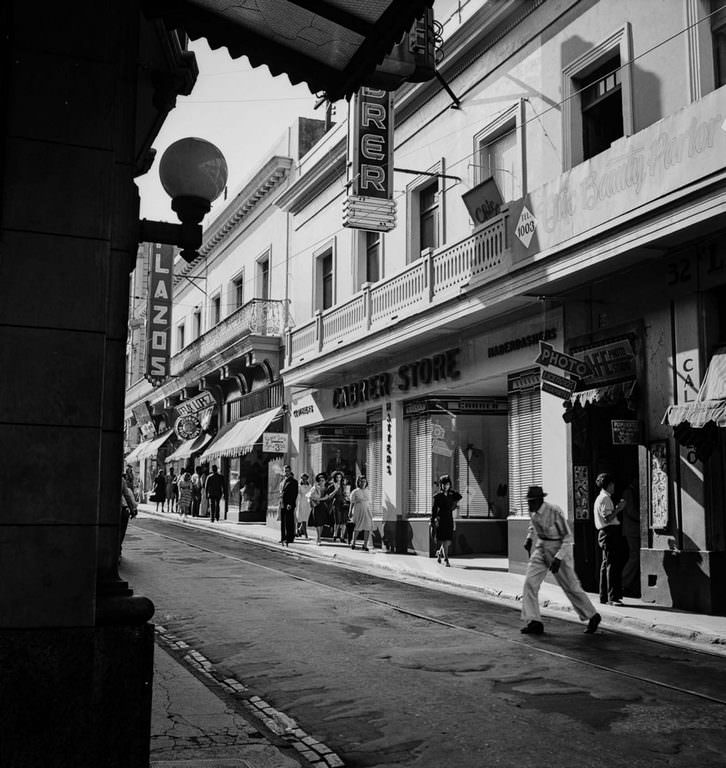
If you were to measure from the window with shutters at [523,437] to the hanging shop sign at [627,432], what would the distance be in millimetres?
3381

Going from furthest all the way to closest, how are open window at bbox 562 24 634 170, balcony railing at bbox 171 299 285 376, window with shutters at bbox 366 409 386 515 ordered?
balcony railing at bbox 171 299 285 376
window with shutters at bbox 366 409 386 515
open window at bbox 562 24 634 170

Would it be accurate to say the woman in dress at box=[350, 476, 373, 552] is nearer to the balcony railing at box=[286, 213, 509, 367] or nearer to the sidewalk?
the sidewalk

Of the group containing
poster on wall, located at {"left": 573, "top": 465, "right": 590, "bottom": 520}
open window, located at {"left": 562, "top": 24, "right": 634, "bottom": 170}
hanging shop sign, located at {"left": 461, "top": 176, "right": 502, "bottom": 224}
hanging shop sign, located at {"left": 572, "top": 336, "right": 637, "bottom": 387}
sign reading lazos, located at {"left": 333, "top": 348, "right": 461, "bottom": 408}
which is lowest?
poster on wall, located at {"left": 573, "top": 465, "right": 590, "bottom": 520}

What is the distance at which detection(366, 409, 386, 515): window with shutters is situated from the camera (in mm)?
23312

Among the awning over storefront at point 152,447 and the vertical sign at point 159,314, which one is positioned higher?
the vertical sign at point 159,314

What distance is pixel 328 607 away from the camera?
39.7ft

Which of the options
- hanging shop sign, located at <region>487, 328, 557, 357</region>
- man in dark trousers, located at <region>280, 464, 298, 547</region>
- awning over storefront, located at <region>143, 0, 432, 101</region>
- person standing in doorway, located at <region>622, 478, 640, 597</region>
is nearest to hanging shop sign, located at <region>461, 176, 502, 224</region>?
hanging shop sign, located at <region>487, 328, 557, 357</region>

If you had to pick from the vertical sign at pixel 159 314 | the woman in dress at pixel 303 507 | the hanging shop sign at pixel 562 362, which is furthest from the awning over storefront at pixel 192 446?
the hanging shop sign at pixel 562 362

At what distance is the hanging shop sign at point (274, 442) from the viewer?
28.6m

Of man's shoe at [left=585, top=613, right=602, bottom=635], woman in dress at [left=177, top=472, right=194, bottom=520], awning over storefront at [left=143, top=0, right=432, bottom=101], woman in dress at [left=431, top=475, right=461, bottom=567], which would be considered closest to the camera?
awning over storefront at [left=143, top=0, right=432, bottom=101]

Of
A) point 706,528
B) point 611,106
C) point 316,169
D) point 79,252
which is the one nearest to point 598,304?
point 611,106

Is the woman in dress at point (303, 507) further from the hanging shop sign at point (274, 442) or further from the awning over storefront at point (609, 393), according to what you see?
the awning over storefront at point (609, 393)

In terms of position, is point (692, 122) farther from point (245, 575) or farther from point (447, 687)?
point (245, 575)

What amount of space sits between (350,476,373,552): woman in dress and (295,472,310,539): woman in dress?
15.1 ft
